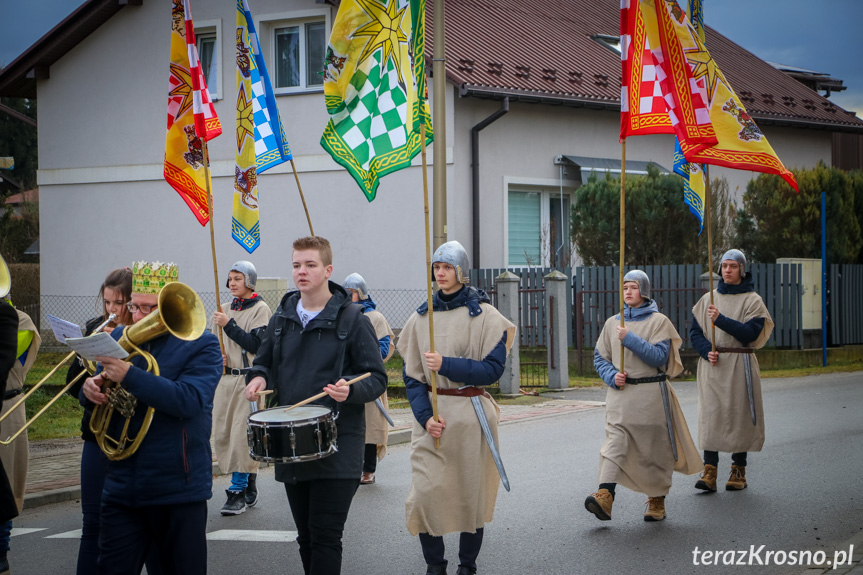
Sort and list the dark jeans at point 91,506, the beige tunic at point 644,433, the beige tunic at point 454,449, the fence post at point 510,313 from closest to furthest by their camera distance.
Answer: the dark jeans at point 91,506
the beige tunic at point 454,449
the beige tunic at point 644,433
the fence post at point 510,313

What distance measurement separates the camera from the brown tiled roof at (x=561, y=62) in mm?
21688

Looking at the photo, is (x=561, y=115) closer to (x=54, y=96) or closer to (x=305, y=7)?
(x=305, y=7)

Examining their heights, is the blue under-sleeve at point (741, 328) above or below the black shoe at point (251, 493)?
above

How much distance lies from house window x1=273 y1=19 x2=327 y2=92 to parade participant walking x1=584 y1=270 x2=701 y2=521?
1484 centimetres

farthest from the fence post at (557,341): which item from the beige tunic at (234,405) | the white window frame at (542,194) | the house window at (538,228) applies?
the beige tunic at (234,405)

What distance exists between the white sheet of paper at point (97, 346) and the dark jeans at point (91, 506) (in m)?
1.01

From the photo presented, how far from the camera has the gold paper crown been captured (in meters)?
4.70

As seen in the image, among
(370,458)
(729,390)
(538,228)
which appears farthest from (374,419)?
(538,228)

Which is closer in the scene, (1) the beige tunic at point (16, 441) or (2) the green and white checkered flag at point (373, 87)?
(1) the beige tunic at point (16, 441)

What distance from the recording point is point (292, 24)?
861 inches

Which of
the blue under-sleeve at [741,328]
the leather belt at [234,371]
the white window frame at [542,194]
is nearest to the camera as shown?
the leather belt at [234,371]

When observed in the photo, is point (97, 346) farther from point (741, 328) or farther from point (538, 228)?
point (538, 228)

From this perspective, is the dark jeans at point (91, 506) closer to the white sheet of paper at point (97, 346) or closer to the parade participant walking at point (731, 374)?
the white sheet of paper at point (97, 346)

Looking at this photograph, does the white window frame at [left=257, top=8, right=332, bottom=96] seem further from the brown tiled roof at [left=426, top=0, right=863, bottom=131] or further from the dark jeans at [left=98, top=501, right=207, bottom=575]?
the dark jeans at [left=98, top=501, right=207, bottom=575]
